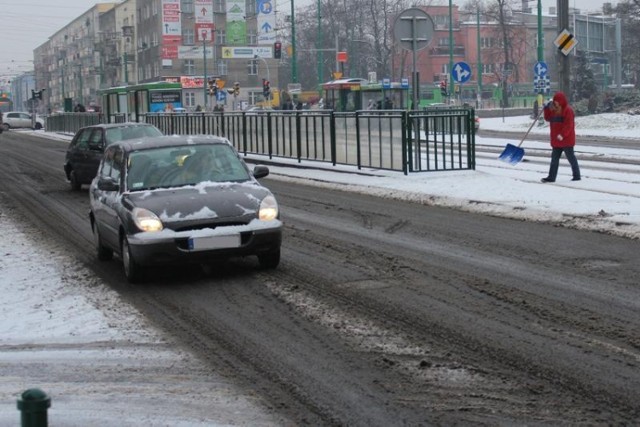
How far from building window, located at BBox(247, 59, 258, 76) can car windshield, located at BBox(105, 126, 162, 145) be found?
280ft

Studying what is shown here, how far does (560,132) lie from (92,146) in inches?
361

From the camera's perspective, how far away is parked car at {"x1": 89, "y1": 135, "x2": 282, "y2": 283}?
32.7ft

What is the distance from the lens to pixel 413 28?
821 inches

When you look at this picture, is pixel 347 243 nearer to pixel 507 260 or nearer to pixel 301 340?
pixel 507 260

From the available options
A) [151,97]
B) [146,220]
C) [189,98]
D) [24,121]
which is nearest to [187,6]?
[189,98]

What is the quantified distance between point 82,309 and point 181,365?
2.37m

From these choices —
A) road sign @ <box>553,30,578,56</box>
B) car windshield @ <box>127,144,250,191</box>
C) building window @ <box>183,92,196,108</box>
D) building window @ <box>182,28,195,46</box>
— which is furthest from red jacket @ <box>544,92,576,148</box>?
building window @ <box>182,28,195,46</box>

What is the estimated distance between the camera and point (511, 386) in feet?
19.9

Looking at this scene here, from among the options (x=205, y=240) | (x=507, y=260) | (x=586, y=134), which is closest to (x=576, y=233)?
Answer: (x=507, y=260)

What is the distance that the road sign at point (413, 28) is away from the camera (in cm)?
2070

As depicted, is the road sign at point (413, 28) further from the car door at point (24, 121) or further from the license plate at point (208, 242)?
the car door at point (24, 121)

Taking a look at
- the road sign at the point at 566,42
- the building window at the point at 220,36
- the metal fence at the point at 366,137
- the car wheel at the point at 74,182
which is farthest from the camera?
the building window at the point at 220,36

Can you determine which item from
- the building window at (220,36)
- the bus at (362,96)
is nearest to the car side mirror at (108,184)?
the bus at (362,96)

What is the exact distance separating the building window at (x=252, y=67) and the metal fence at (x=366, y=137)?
75.9 meters
